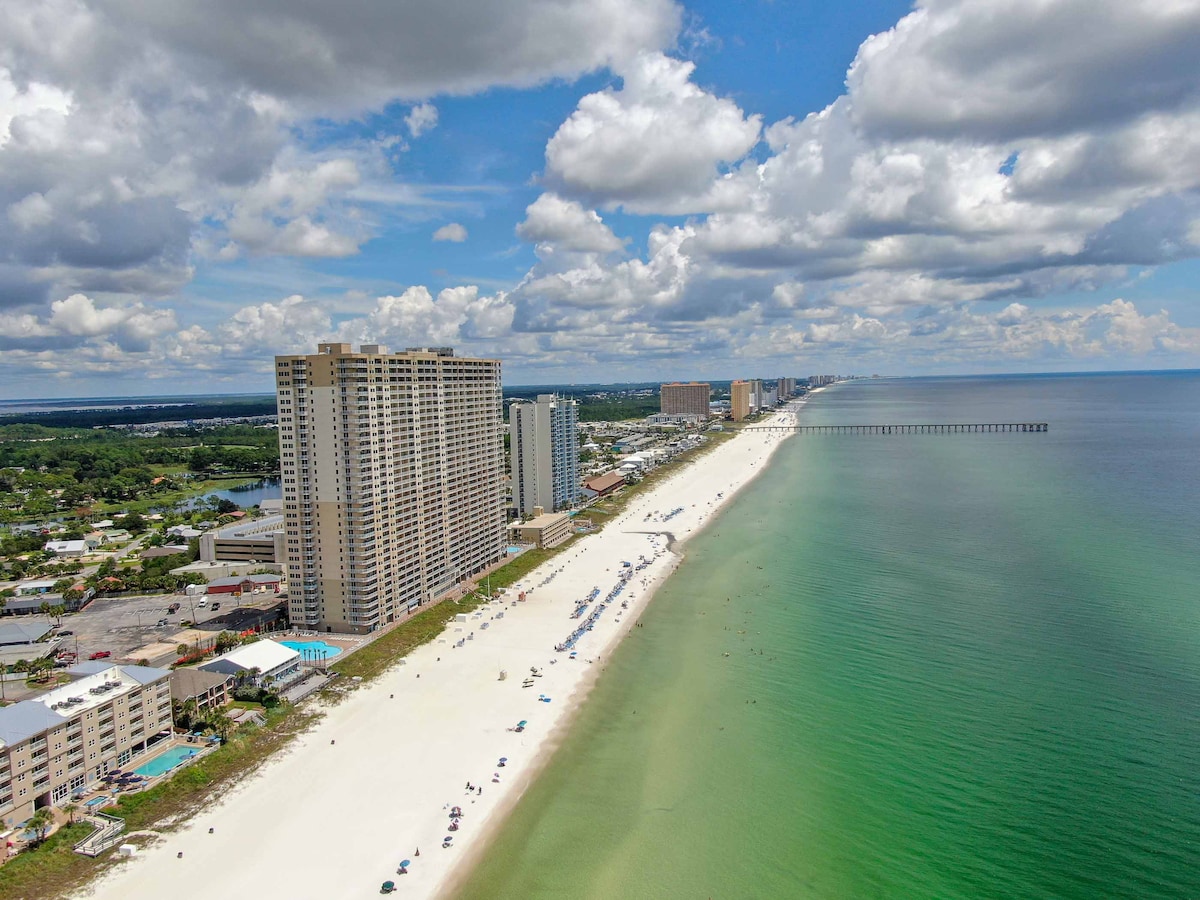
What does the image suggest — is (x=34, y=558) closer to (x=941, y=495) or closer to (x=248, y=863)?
(x=248, y=863)

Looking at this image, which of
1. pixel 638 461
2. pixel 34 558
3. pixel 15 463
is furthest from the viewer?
pixel 15 463

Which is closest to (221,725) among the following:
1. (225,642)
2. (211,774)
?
(211,774)

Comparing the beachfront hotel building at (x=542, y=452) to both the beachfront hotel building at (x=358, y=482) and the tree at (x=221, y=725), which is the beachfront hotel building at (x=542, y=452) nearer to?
the beachfront hotel building at (x=358, y=482)

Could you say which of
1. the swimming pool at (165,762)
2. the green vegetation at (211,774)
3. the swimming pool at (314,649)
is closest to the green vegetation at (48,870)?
the green vegetation at (211,774)

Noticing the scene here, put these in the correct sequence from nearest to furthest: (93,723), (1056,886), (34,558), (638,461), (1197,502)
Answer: (1056,886), (93,723), (34,558), (1197,502), (638,461)

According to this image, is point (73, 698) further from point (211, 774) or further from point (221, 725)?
point (211, 774)

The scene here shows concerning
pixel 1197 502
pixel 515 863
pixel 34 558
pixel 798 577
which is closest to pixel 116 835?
pixel 515 863

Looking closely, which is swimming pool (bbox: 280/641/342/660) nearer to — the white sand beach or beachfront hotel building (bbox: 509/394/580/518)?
the white sand beach
